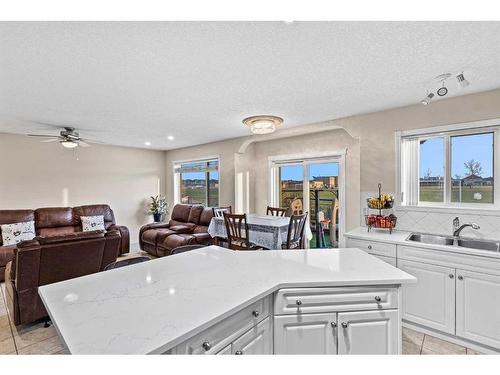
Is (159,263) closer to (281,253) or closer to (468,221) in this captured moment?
(281,253)

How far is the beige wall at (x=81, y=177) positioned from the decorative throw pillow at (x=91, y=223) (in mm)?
707

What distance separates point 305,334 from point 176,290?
74 centimetres

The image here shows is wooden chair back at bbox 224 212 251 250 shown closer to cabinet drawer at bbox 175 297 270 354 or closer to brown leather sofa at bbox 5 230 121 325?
brown leather sofa at bbox 5 230 121 325

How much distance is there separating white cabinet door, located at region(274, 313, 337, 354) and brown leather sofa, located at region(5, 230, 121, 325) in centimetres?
241

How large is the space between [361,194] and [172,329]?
3.22 meters

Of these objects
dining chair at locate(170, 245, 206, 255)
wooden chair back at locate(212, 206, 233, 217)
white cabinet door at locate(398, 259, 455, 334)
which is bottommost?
white cabinet door at locate(398, 259, 455, 334)

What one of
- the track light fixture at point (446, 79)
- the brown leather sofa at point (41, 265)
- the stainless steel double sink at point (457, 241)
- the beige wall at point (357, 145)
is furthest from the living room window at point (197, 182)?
the track light fixture at point (446, 79)

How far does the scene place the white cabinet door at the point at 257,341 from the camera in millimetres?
1183

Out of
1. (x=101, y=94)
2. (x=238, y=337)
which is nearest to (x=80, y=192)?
(x=101, y=94)

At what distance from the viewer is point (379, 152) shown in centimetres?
334

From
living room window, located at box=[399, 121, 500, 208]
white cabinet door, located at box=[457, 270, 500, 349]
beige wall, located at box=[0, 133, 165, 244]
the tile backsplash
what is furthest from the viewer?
beige wall, located at box=[0, 133, 165, 244]

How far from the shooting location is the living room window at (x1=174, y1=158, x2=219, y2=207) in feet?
20.0

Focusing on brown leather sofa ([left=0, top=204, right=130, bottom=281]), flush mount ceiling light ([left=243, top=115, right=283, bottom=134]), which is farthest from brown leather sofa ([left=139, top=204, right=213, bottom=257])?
flush mount ceiling light ([left=243, top=115, right=283, bottom=134])

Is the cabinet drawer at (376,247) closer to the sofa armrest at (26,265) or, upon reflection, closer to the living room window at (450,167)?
the living room window at (450,167)
